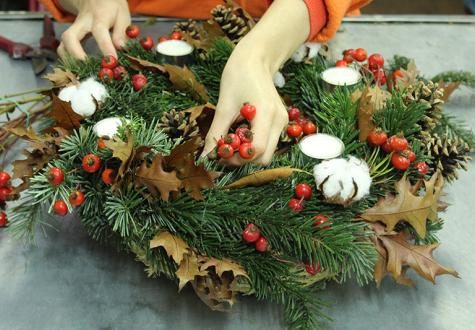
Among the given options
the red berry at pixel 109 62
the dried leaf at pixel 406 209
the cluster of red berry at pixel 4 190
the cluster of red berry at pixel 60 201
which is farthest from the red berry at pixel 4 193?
the dried leaf at pixel 406 209

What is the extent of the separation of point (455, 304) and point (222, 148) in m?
0.33

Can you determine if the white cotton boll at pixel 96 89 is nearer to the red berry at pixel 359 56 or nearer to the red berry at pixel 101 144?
the red berry at pixel 101 144

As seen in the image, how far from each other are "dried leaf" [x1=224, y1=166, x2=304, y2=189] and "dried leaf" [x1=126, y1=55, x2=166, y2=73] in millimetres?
231

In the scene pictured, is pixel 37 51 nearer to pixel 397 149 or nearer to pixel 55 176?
pixel 55 176

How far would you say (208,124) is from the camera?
0.72 meters

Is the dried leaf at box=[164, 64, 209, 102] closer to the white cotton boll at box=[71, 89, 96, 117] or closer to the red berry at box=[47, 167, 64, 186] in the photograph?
the white cotton boll at box=[71, 89, 96, 117]

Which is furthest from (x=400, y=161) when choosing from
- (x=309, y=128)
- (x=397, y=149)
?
(x=309, y=128)

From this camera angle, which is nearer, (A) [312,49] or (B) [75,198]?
(B) [75,198]

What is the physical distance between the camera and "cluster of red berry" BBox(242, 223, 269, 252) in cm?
59

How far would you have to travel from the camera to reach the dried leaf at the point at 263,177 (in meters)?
0.61

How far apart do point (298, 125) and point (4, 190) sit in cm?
36

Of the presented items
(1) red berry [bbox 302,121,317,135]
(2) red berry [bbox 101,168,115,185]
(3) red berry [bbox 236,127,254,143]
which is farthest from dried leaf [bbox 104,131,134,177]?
(1) red berry [bbox 302,121,317,135]

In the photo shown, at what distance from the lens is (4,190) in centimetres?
69

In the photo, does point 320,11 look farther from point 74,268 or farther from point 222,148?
point 74,268
